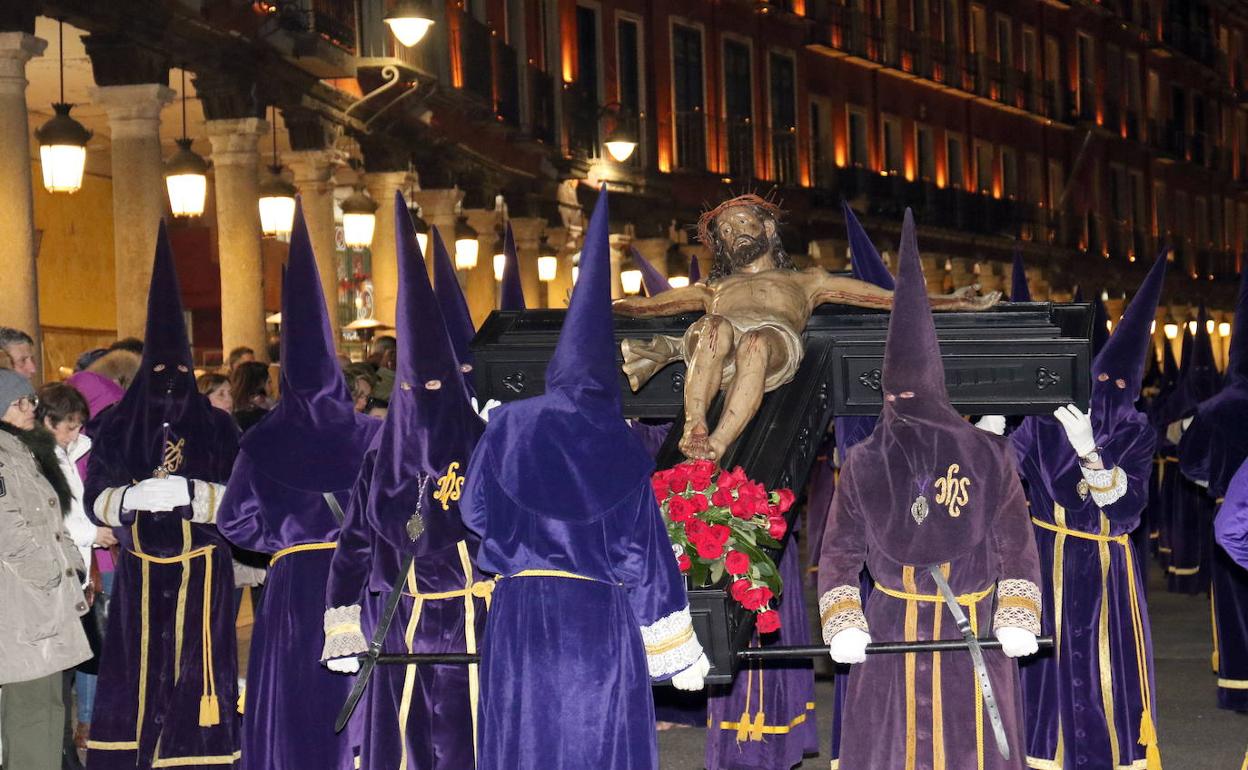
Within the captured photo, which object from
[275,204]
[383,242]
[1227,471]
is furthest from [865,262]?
[383,242]

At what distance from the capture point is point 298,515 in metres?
7.64

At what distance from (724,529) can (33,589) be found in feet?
8.61

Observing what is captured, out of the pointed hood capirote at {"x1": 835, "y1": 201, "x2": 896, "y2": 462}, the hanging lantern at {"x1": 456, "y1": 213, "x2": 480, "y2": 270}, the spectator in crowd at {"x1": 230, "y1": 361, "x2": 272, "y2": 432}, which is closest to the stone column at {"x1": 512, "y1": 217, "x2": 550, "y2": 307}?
the hanging lantern at {"x1": 456, "y1": 213, "x2": 480, "y2": 270}

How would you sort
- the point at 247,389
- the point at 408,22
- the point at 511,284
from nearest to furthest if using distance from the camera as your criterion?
the point at 511,284 → the point at 247,389 → the point at 408,22

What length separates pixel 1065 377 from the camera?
7.60 m

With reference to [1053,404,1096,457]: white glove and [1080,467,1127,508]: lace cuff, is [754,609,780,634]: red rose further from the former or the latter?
[1080,467,1127,508]: lace cuff

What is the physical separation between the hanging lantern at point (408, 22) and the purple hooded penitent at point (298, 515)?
8744 mm

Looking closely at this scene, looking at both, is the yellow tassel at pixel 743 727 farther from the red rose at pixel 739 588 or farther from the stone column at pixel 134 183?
the stone column at pixel 134 183

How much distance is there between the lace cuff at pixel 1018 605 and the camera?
20.7 feet

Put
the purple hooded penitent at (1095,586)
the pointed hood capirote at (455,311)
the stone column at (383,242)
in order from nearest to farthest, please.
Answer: the pointed hood capirote at (455,311), the purple hooded penitent at (1095,586), the stone column at (383,242)

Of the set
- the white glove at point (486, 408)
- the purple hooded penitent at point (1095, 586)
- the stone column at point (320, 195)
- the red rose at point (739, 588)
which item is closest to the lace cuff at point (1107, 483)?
the purple hooded penitent at point (1095, 586)

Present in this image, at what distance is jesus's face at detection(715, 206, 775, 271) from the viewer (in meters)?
7.94

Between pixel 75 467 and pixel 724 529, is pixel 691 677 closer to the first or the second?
pixel 724 529

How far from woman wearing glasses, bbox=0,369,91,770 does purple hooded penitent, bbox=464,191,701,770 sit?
2.16m
